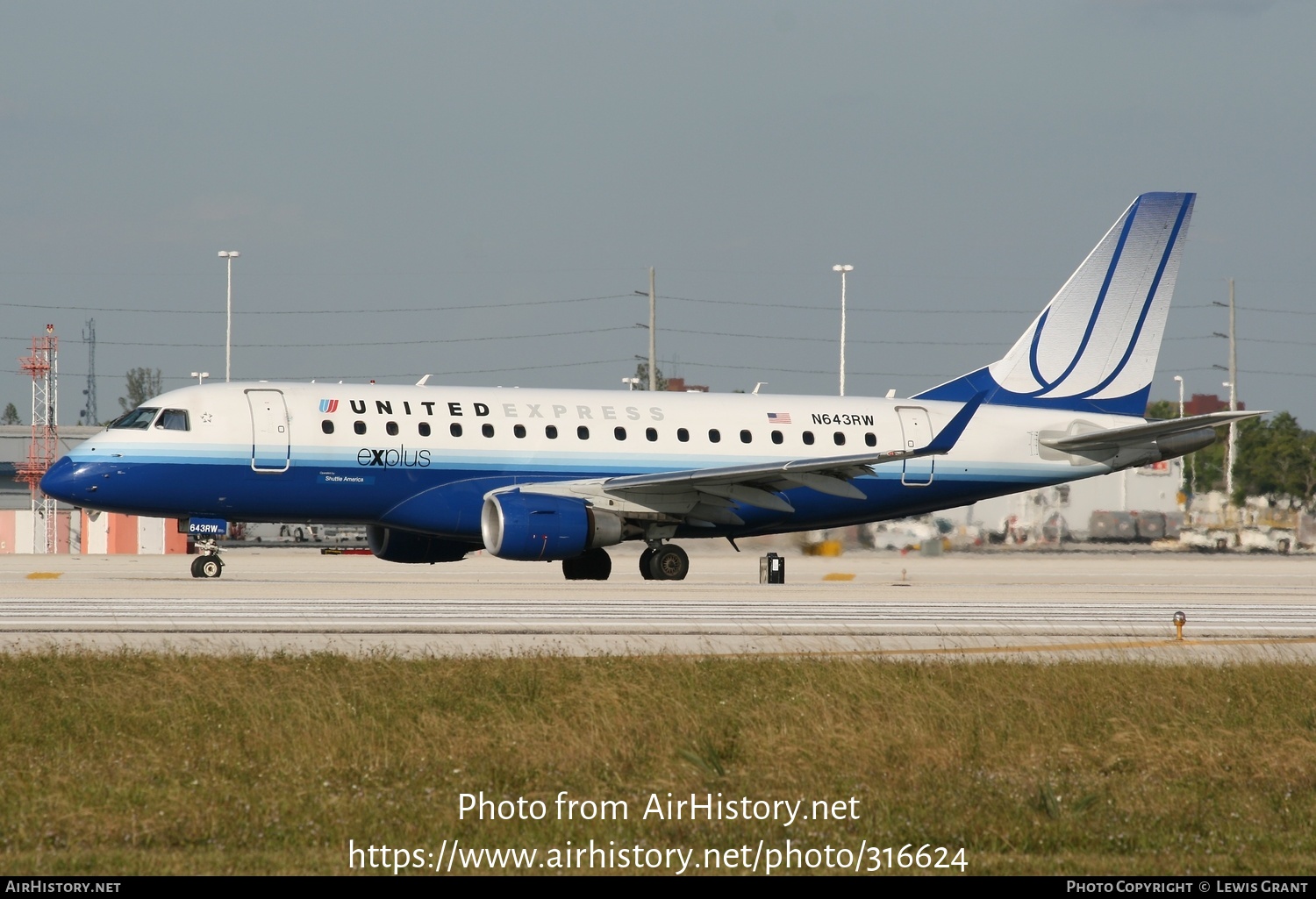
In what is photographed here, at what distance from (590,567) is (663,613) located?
12076 millimetres

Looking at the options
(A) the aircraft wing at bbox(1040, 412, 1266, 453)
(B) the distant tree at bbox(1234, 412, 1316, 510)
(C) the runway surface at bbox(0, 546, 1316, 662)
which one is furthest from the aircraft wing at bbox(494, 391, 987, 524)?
(B) the distant tree at bbox(1234, 412, 1316, 510)

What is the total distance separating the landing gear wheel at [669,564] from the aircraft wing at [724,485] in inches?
32.5

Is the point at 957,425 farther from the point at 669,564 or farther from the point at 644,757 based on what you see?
the point at 644,757

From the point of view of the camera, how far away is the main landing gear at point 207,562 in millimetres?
33500

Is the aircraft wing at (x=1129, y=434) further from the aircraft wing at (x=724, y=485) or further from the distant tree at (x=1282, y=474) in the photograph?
the distant tree at (x=1282, y=474)

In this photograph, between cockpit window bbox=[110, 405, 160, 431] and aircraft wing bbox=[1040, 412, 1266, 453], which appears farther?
Result: aircraft wing bbox=[1040, 412, 1266, 453]

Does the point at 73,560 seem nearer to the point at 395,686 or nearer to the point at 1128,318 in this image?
the point at 1128,318

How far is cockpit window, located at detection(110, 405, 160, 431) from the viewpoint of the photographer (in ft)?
106

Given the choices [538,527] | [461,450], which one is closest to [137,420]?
[461,450]

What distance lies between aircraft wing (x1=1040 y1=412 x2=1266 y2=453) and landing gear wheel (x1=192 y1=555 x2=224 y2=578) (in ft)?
64.5

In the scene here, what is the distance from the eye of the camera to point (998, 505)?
164 feet

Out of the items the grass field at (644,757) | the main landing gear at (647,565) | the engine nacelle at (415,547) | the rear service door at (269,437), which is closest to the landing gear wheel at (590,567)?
the main landing gear at (647,565)

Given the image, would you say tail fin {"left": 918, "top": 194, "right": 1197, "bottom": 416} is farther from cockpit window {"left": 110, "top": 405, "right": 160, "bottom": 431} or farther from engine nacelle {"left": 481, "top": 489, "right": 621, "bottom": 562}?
cockpit window {"left": 110, "top": 405, "right": 160, "bottom": 431}
